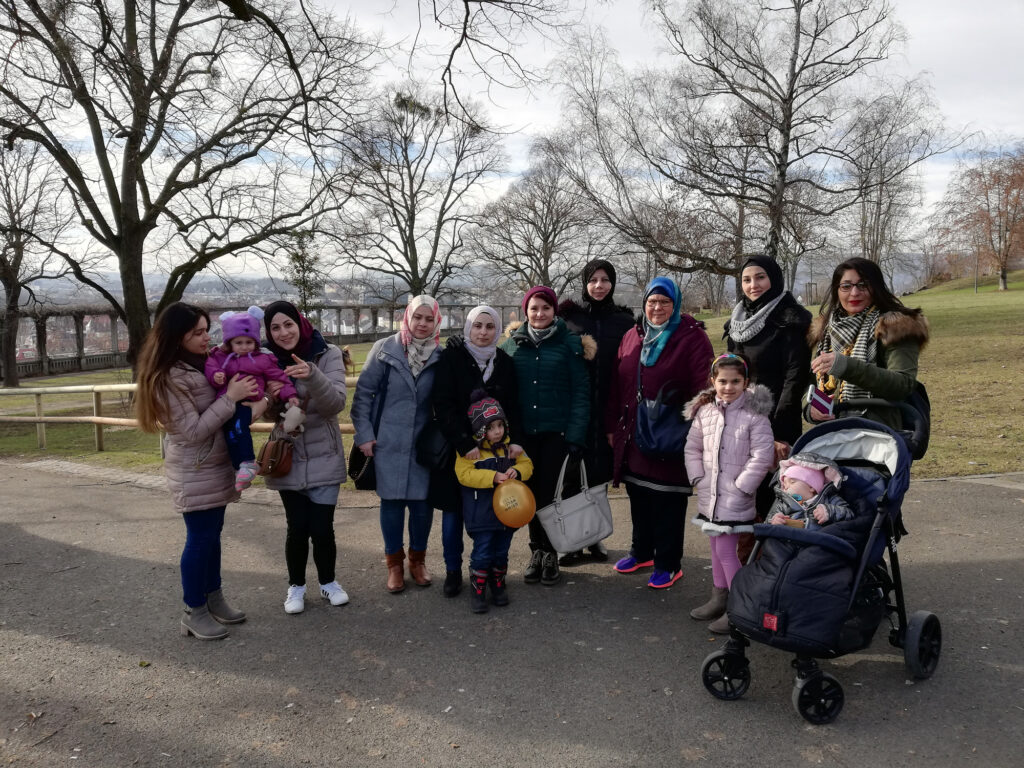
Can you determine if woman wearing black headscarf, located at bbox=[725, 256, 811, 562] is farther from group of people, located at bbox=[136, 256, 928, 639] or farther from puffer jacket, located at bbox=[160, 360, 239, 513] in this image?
puffer jacket, located at bbox=[160, 360, 239, 513]

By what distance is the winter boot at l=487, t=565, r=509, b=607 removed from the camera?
14.2 ft

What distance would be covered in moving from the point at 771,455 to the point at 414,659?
7.16ft

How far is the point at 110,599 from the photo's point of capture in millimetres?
4523

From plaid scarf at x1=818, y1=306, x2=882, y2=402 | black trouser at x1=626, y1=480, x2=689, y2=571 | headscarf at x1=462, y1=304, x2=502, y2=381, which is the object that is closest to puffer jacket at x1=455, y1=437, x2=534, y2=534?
headscarf at x1=462, y1=304, x2=502, y2=381

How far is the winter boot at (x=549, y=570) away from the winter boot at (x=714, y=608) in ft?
3.19

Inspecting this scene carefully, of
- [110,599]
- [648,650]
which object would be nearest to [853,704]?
[648,650]

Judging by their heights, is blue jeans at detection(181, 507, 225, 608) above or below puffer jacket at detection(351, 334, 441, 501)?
below

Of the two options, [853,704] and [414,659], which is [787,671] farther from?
[414,659]

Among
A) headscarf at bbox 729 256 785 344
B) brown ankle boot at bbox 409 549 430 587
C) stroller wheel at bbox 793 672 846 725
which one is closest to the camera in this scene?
stroller wheel at bbox 793 672 846 725

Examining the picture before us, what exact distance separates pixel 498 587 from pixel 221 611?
1641mm

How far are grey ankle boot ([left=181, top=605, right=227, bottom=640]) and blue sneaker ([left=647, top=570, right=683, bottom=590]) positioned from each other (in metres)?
2.60

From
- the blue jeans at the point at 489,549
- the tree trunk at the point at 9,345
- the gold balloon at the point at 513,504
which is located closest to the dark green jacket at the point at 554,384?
the gold balloon at the point at 513,504

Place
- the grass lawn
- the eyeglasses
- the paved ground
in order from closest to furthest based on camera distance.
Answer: the paved ground
the eyeglasses
the grass lawn

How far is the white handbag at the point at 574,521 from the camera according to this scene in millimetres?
4508
